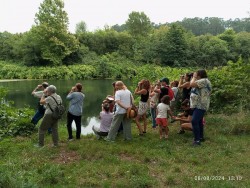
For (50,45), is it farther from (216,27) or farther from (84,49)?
(216,27)

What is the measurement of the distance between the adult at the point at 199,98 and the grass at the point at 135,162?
1.75ft

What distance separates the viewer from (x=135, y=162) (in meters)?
6.15

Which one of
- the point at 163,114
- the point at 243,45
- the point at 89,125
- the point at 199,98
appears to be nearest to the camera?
the point at 199,98

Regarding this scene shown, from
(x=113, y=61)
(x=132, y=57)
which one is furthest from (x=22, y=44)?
(x=132, y=57)

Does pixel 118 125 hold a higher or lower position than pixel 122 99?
lower

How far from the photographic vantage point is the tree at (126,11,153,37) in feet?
210

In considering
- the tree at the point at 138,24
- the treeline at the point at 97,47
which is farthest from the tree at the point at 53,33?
the tree at the point at 138,24

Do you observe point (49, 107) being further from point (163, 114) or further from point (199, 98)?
point (199, 98)

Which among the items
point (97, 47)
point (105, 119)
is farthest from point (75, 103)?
point (97, 47)

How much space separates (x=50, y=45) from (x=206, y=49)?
1030 inches

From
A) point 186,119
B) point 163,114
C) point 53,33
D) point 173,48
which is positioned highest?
point 53,33

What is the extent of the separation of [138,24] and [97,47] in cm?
1612

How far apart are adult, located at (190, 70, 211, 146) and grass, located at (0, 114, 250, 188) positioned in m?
0.53

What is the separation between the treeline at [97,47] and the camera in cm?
4412
